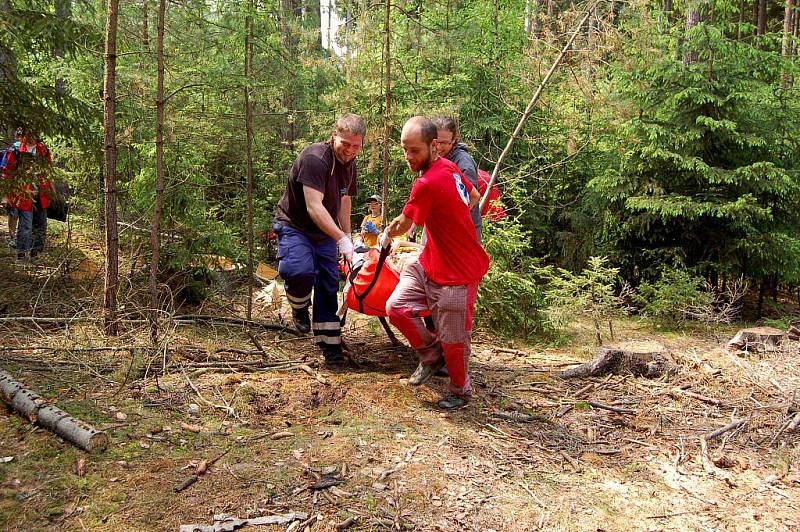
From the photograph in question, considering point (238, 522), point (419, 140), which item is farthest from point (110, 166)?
point (238, 522)

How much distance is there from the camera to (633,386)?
17.0 feet

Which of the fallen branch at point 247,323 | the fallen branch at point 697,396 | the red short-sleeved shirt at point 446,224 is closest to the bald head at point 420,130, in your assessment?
the red short-sleeved shirt at point 446,224


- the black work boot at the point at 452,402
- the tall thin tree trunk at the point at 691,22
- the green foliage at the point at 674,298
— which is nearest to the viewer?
the black work boot at the point at 452,402

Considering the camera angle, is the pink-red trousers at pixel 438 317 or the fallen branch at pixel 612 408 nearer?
the pink-red trousers at pixel 438 317

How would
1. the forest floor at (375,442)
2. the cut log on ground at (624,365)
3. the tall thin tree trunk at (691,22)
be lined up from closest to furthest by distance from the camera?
the forest floor at (375,442) → the cut log on ground at (624,365) → the tall thin tree trunk at (691,22)

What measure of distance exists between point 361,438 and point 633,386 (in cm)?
264

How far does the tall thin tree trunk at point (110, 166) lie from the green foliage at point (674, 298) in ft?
20.9

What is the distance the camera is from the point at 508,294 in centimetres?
709

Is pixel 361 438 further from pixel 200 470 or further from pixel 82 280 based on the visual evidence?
pixel 82 280

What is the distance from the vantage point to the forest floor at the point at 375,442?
3.03 meters

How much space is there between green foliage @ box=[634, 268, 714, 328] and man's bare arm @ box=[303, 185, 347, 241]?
498cm

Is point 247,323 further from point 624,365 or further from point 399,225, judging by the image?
point 624,365

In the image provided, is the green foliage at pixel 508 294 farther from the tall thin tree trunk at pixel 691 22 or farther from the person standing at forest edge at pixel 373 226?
the tall thin tree trunk at pixel 691 22

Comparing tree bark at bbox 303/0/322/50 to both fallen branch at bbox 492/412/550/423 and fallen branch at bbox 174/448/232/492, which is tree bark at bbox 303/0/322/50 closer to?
fallen branch at bbox 492/412/550/423
